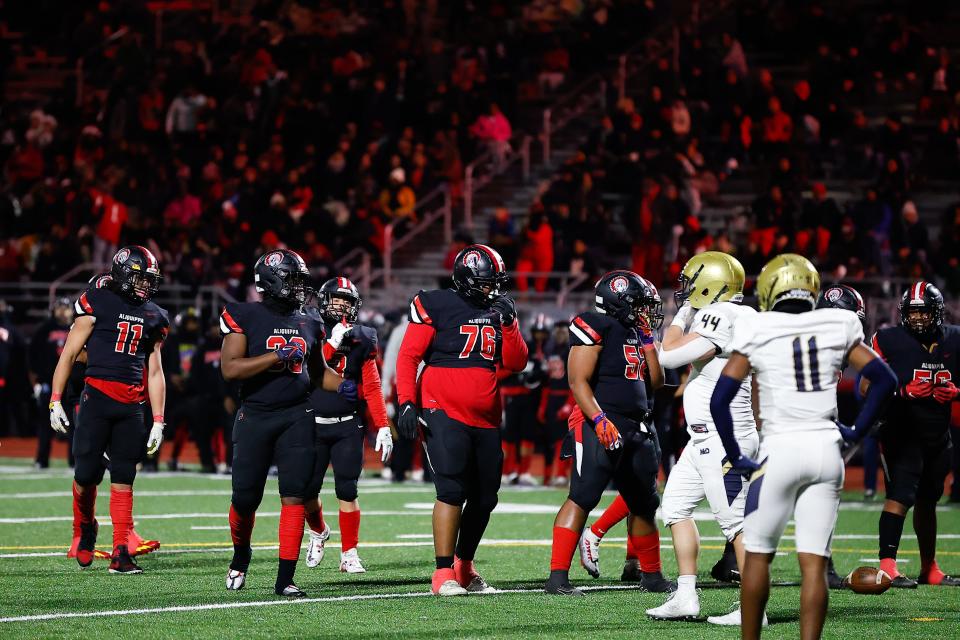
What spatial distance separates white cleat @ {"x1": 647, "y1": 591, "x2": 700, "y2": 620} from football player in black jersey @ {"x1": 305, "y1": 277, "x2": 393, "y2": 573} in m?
2.54

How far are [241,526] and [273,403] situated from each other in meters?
0.74

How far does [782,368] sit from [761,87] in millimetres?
16232

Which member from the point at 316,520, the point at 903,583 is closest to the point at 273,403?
the point at 316,520

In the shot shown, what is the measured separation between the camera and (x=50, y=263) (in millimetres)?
24000

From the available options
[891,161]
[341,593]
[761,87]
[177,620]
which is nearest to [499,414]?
[341,593]

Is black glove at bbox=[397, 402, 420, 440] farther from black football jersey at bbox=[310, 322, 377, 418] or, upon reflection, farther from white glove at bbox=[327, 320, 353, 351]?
black football jersey at bbox=[310, 322, 377, 418]

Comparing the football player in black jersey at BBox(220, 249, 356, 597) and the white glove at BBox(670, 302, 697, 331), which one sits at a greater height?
the white glove at BBox(670, 302, 697, 331)

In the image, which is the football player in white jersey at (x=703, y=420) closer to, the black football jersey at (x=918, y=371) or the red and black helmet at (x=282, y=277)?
the black football jersey at (x=918, y=371)

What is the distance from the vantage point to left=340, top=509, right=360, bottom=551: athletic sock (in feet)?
33.2

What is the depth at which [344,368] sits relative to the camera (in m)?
10.8

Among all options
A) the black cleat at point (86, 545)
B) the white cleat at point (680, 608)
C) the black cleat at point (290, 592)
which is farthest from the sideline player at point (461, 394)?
the black cleat at point (86, 545)

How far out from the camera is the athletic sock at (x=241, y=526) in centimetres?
892

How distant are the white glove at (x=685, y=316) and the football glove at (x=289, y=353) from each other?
2.14 metres

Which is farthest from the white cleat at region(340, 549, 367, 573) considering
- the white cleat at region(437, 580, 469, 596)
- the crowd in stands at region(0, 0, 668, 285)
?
the crowd in stands at region(0, 0, 668, 285)
